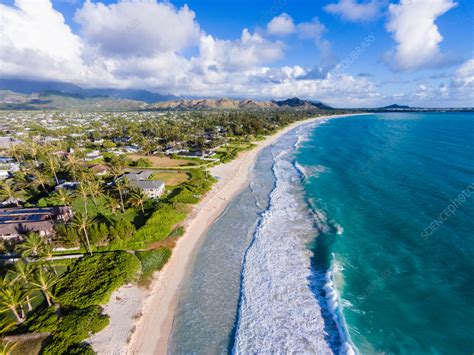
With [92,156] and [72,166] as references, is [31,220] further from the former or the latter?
[92,156]

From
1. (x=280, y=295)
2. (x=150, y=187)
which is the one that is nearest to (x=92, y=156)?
(x=150, y=187)

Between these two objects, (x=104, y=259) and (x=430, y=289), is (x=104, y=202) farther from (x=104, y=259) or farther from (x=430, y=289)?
(x=430, y=289)

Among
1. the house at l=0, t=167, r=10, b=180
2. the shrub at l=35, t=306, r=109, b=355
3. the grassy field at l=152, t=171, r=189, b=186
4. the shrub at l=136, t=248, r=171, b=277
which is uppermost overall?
the shrub at l=35, t=306, r=109, b=355

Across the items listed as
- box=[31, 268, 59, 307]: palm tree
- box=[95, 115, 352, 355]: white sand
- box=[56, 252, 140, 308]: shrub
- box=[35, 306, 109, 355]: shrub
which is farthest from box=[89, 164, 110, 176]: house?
box=[35, 306, 109, 355]: shrub

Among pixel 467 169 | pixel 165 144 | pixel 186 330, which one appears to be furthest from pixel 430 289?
pixel 165 144

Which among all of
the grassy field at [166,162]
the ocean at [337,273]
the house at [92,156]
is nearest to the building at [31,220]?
the ocean at [337,273]

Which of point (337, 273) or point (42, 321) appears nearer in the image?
point (42, 321)

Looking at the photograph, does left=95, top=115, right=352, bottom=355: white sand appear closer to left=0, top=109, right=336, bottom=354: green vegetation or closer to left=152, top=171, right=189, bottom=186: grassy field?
left=0, top=109, right=336, bottom=354: green vegetation
